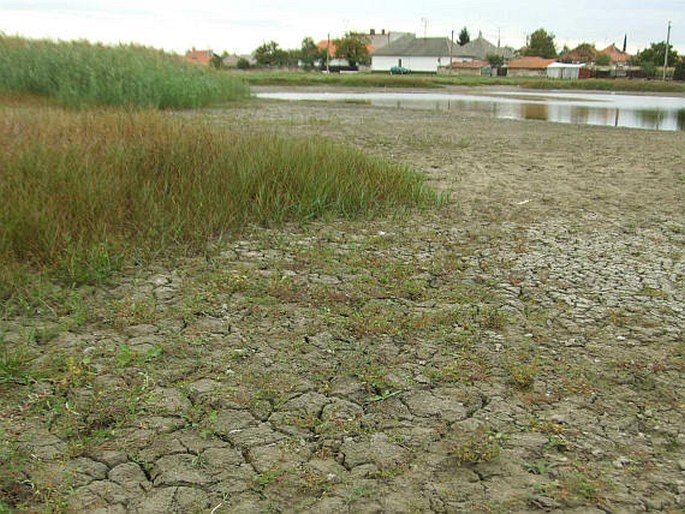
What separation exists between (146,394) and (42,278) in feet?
5.98

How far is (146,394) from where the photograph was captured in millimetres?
3205

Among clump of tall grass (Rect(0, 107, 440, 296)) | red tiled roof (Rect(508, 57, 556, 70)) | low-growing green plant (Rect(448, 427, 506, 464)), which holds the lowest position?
low-growing green plant (Rect(448, 427, 506, 464))

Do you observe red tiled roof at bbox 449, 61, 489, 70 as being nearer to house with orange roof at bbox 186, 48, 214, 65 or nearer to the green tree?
the green tree

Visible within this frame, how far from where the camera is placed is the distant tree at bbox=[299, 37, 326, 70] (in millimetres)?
94312

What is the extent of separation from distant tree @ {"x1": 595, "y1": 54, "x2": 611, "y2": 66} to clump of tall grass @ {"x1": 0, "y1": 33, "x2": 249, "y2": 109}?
94830mm

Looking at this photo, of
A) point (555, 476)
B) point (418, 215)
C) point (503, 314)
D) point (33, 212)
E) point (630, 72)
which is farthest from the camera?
point (630, 72)

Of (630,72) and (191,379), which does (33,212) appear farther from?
(630,72)

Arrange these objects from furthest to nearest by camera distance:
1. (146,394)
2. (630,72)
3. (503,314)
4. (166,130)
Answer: (630,72) < (166,130) < (503,314) < (146,394)

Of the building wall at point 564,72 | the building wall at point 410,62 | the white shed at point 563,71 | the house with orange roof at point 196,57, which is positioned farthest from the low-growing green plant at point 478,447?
the building wall at point 410,62

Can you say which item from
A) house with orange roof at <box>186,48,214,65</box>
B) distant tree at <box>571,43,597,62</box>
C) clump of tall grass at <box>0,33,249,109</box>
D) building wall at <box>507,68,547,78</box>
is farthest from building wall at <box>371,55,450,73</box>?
clump of tall grass at <box>0,33,249,109</box>

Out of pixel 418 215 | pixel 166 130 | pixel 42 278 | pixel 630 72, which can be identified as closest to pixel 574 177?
pixel 418 215

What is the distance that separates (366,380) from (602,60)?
4368 inches

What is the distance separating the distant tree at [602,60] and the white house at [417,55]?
2403cm

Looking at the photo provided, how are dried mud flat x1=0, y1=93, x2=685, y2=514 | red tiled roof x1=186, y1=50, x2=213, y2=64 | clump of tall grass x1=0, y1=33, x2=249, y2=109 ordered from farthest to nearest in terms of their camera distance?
1. red tiled roof x1=186, y1=50, x2=213, y2=64
2. clump of tall grass x1=0, y1=33, x2=249, y2=109
3. dried mud flat x1=0, y1=93, x2=685, y2=514
